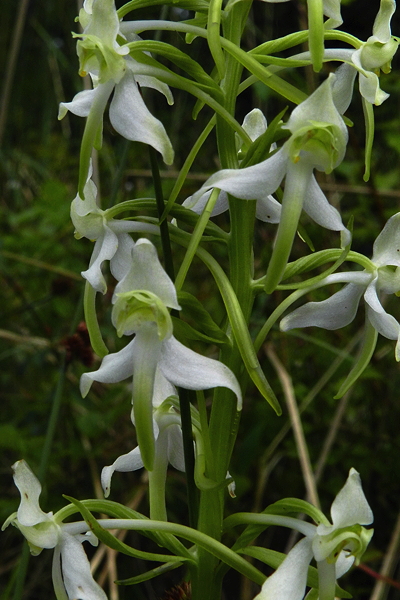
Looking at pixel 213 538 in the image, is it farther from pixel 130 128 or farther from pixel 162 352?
pixel 130 128

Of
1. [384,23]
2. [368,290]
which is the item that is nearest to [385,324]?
[368,290]

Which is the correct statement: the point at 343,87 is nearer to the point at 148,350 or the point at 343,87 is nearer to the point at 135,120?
the point at 135,120

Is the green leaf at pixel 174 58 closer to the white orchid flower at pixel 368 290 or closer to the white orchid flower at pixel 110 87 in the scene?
the white orchid flower at pixel 110 87

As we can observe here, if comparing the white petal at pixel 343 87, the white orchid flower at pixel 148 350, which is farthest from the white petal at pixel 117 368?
the white petal at pixel 343 87

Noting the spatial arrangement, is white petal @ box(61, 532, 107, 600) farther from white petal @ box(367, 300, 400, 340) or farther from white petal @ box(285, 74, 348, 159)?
white petal @ box(285, 74, 348, 159)

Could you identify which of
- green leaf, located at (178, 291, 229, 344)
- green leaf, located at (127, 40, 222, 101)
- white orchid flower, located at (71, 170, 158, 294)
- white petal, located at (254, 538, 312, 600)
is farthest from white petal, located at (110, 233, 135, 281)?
white petal, located at (254, 538, 312, 600)
